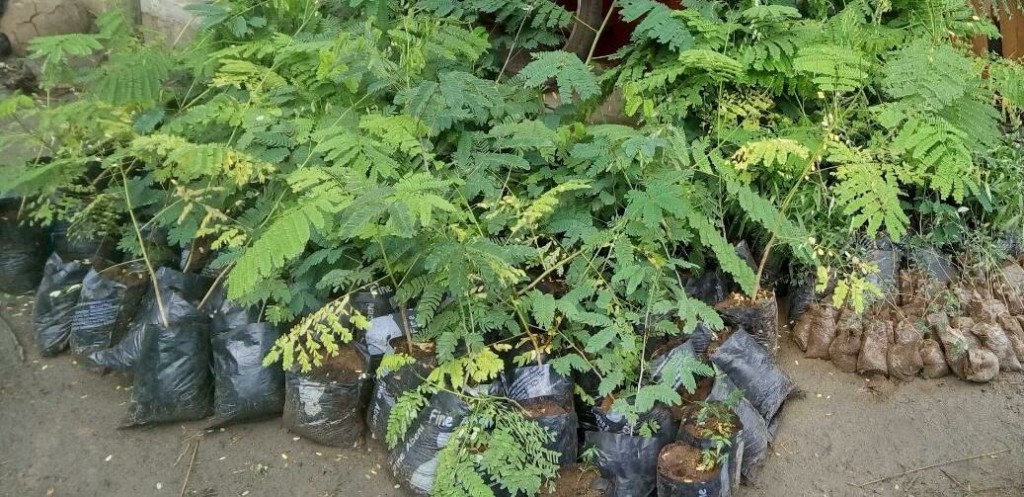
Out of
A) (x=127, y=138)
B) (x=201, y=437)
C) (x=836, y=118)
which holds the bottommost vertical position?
(x=201, y=437)

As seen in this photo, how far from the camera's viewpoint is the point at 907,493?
9.37 ft

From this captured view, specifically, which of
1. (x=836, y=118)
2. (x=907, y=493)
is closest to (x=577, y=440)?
(x=907, y=493)

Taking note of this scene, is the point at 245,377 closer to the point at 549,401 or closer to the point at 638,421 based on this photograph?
the point at 549,401

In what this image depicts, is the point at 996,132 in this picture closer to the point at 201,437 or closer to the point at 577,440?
the point at 577,440

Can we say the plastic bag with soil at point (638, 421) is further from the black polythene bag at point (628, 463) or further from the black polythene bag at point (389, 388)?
the black polythene bag at point (389, 388)

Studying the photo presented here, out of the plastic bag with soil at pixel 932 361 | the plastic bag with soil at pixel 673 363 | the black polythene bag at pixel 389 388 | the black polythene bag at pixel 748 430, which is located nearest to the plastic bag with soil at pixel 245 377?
the black polythene bag at pixel 389 388

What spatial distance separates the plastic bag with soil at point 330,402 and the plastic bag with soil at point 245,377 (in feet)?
0.27

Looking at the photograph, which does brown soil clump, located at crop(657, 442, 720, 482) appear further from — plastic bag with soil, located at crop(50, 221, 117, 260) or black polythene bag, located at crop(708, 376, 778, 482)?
plastic bag with soil, located at crop(50, 221, 117, 260)

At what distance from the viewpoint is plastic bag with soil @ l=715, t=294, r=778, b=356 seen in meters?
3.21

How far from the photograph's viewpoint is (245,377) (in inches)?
120

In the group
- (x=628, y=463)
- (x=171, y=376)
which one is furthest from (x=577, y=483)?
(x=171, y=376)

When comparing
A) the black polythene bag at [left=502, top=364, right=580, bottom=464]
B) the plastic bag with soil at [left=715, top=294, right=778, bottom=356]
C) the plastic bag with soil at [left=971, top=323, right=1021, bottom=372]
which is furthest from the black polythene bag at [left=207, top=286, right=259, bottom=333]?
the plastic bag with soil at [left=971, top=323, right=1021, bottom=372]

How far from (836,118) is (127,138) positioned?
3156 mm

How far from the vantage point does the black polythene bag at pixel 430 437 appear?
9.14 ft
